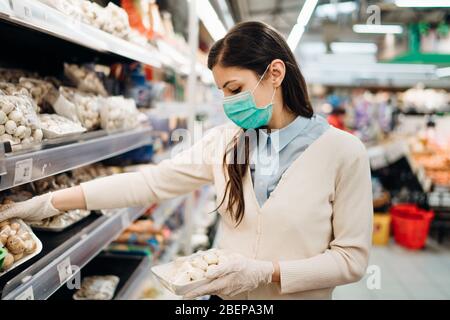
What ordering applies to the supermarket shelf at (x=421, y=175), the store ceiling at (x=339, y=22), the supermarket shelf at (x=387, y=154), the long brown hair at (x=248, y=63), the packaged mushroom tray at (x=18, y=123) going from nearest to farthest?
Result: the packaged mushroom tray at (x=18, y=123)
the long brown hair at (x=248, y=63)
the supermarket shelf at (x=421, y=175)
the supermarket shelf at (x=387, y=154)
the store ceiling at (x=339, y=22)

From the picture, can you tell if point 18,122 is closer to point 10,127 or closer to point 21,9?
point 10,127

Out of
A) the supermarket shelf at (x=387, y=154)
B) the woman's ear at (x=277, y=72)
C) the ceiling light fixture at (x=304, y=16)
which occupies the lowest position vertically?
the supermarket shelf at (x=387, y=154)

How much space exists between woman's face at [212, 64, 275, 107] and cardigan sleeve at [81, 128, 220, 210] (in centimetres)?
25

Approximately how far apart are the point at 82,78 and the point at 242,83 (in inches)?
34.8

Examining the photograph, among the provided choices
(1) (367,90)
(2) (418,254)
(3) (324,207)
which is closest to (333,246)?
(3) (324,207)

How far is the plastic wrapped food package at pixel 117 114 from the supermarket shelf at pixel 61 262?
0.42 meters

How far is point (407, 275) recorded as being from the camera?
12.8ft

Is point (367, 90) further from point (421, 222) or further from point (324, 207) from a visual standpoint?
point (324, 207)

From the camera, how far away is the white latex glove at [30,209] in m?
1.15

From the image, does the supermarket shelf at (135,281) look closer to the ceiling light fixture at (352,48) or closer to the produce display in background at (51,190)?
the produce display in background at (51,190)

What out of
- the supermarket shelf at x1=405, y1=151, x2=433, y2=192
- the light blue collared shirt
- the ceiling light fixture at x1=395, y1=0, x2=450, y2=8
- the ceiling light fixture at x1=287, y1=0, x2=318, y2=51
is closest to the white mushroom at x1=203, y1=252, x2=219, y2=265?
the light blue collared shirt

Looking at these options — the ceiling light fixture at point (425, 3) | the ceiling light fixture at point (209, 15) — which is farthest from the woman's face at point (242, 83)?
the ceiling light fixture at point (425, 3)
